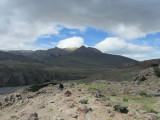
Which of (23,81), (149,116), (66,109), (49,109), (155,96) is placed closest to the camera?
(149,116)

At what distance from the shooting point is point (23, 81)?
121m

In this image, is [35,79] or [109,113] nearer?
[109,113]

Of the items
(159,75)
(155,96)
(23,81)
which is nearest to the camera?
(155,96)

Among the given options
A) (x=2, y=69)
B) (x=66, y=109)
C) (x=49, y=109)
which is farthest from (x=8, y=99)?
(x=2, y=69)

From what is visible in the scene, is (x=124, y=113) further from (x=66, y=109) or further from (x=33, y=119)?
(x=33, y=119)

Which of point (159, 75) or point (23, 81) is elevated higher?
point (159, 75)

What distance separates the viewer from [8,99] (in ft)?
112

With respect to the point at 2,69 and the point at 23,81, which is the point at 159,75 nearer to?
the point at 23,81

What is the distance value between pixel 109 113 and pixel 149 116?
3.35 m

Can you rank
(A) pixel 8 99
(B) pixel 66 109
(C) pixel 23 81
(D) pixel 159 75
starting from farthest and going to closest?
(C) pixel 23 81
(D) pixel 159 75
(A) pixel 8 99
(B) pixel 66 109

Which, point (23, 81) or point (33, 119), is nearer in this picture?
point (33, 119)

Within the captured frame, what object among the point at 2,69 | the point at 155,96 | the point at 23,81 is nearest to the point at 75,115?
the point at 155,96

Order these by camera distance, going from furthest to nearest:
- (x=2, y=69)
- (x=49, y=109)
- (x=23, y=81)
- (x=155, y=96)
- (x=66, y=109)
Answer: (x=2, y=69) → (x=23, y=81) → (x=155, y=96) → (x=49, y=109) → (x=66, y=109)

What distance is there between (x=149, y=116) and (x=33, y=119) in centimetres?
1014
